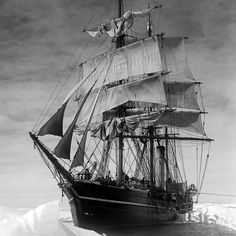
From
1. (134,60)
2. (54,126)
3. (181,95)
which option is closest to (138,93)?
(134,60)

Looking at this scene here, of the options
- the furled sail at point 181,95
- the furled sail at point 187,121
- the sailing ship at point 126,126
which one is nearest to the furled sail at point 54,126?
the sailing ship at point 126,126

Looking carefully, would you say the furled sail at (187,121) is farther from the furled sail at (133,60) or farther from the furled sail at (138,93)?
the furled sail at (133,60)

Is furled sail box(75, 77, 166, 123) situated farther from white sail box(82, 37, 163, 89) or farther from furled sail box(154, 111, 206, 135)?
furled sail box(154, 111, 206, 135)

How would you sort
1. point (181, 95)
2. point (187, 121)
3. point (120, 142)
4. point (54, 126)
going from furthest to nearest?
point (181, 95) < point (187, 121) < point (120, 142) < point (54, 126)

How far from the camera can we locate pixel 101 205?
97.8ft

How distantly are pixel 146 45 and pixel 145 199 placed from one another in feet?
52.8

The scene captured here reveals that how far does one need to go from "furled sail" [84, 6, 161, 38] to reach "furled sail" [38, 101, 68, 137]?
51.3 ft

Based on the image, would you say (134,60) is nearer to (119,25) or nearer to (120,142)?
(119,25)

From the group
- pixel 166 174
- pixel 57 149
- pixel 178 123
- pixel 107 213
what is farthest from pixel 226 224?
pixel 57 149

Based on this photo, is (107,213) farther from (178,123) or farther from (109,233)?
(178,123)

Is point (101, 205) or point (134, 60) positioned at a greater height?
point (134, 60)

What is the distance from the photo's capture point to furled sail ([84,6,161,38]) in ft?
136

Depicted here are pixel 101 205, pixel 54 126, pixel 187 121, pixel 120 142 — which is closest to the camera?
pixel 54 126

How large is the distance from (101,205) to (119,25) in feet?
64.3
